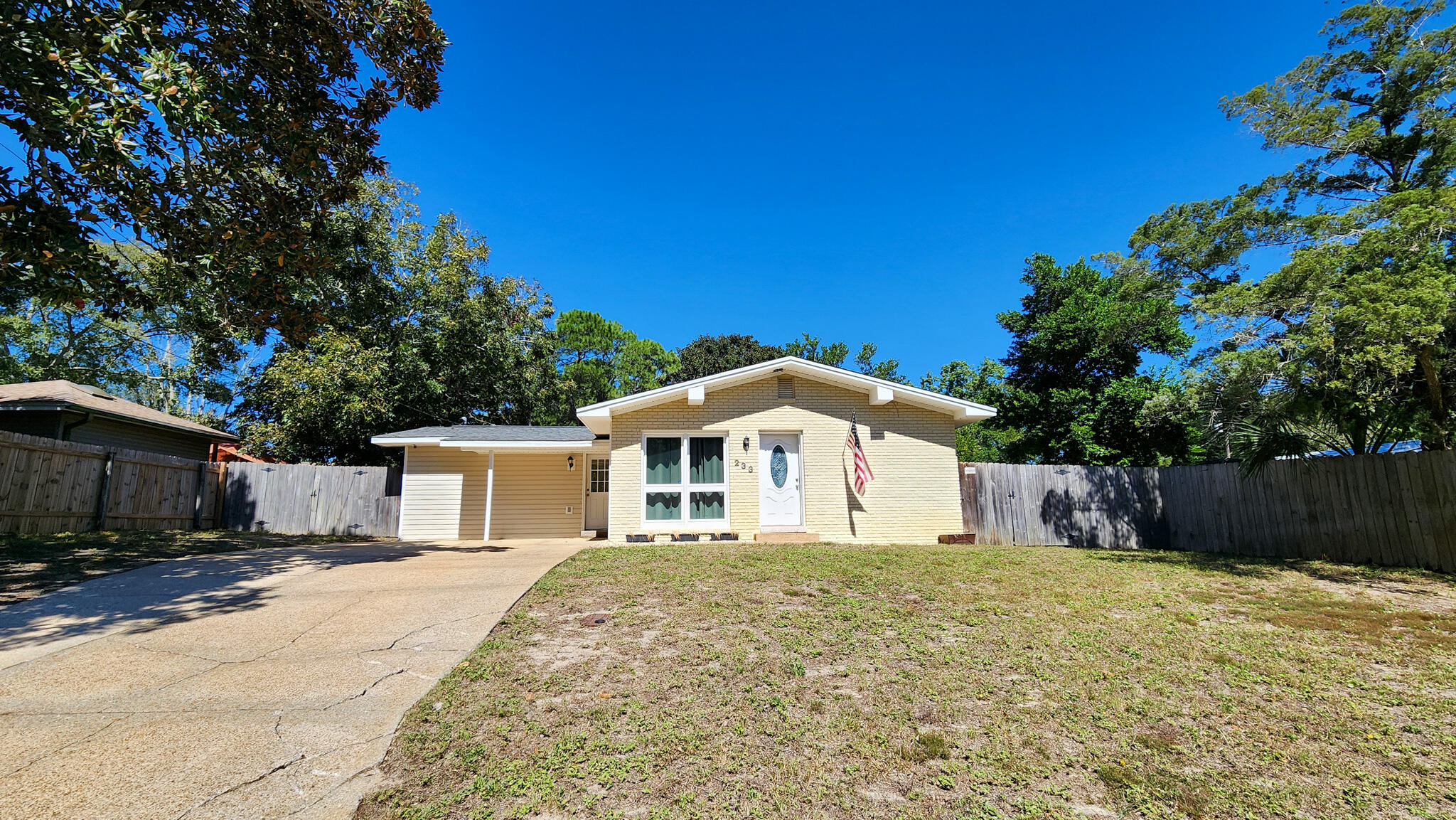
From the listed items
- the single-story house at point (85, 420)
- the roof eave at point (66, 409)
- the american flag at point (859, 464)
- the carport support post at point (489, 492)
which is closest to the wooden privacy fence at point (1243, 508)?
the american flag at point (859, 464)

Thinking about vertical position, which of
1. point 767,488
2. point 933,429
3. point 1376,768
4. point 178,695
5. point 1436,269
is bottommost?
point 1376,768

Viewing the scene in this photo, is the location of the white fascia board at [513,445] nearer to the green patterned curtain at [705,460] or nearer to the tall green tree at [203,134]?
the green patterned curtain at [705,460]

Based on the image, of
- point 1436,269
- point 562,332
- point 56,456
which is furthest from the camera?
point 562,332

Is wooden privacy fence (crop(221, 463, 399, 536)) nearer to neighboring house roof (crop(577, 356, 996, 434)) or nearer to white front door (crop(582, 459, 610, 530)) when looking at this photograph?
white front door (crop(582, 459, 610, 530))

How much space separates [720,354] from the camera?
3344 centimetres

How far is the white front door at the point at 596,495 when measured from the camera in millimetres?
16969

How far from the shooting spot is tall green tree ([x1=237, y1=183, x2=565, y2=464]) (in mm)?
19578

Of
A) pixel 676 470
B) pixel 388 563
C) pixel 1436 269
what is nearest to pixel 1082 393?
pixel 1436 269

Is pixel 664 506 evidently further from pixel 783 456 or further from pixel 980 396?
pixel 980 396

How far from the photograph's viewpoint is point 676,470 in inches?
498

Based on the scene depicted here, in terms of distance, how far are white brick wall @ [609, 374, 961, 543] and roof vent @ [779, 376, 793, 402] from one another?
0.33 ft

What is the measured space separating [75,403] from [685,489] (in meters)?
15.7

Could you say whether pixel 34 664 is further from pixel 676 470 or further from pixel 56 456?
pixel 56 456

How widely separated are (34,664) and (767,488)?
10163 mm
